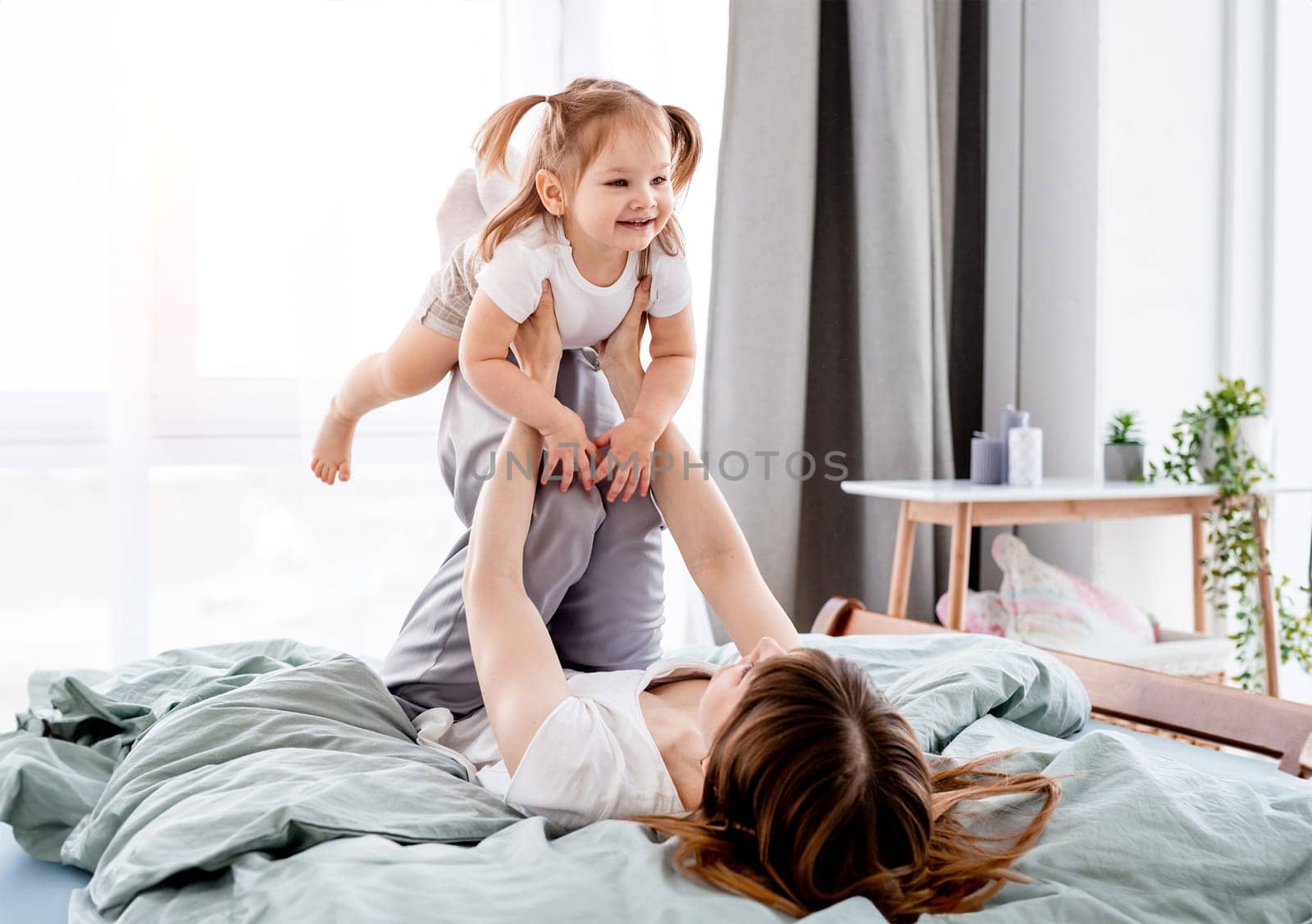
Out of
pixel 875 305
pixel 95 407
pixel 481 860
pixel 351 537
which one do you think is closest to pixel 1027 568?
pixel 875 305

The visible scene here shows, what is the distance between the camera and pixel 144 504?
2195 millimetres

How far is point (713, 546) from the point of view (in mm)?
1314

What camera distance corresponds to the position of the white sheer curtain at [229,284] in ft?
7.22

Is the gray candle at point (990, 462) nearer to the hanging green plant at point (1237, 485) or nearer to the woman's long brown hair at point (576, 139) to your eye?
the hanging green plant at point (1237, 485)

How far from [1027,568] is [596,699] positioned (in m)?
1.67

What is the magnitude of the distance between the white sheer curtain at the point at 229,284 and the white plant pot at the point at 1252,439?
120cm

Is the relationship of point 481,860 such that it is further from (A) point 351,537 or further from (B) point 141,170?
(B) point 141,170

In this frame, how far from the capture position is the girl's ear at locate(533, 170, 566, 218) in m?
1.33

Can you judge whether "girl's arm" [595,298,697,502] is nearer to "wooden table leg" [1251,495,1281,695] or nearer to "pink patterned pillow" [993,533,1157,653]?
"pink patterned pillow" [993,533,1157,653]

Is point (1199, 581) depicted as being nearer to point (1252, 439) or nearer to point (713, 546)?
point (1252, 439)

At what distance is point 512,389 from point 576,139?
0.31 metres

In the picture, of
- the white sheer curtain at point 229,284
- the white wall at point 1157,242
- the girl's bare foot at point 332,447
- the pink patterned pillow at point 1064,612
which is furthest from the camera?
the white wall at point 1157,242

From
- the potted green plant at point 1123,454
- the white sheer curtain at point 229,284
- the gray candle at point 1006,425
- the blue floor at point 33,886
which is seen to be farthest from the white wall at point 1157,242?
the blue floor at point 33,886

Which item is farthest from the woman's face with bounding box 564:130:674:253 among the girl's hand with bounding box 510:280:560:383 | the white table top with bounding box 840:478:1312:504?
the white table top with bounding box 840:478:1312:504
